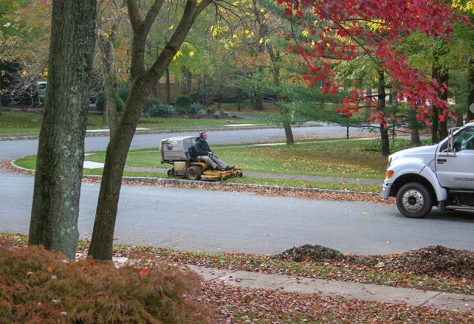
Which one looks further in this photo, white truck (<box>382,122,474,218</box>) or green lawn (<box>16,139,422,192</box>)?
green lawn (<box>16,139,422,192</box>)

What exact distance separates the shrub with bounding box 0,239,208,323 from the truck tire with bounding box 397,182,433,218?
38.0ft

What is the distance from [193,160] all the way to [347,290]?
13242 mm

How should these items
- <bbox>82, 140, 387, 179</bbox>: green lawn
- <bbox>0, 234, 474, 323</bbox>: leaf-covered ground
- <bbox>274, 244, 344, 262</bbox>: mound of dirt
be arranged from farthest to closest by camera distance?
<bbox>82, 140, 387, 179</bbox>: green lawn < <bbox>274, 244, 344, 262</bbox>: mound of dirt < <bbox>0, 234, 474, 323</bbox>: leaf-covered ground

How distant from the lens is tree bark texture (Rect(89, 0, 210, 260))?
7.66 meters

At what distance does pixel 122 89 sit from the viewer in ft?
185

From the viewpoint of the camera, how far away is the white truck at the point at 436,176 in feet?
49.2

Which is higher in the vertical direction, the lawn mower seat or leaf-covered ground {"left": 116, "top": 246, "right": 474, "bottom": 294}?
the lawn mower seat

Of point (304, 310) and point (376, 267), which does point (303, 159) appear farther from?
point (304, 310)

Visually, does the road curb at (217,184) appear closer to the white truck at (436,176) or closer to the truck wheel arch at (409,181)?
the truck wheel arch at (409,181)

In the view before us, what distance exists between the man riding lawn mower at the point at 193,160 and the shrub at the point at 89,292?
16.6 meters

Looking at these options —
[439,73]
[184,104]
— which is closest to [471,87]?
[439,73]

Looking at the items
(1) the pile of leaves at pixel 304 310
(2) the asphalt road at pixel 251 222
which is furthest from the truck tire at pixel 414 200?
(1) the pile of leaves at pixel 304 310

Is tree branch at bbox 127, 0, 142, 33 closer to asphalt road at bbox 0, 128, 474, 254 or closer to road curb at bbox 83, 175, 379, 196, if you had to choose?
asphalt road at bbox 0, 128, 474, 254

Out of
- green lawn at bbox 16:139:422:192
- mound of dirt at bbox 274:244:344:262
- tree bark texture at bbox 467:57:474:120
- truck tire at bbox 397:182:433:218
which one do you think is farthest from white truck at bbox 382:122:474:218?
tree bark texture at bbox 467:57:474:120
